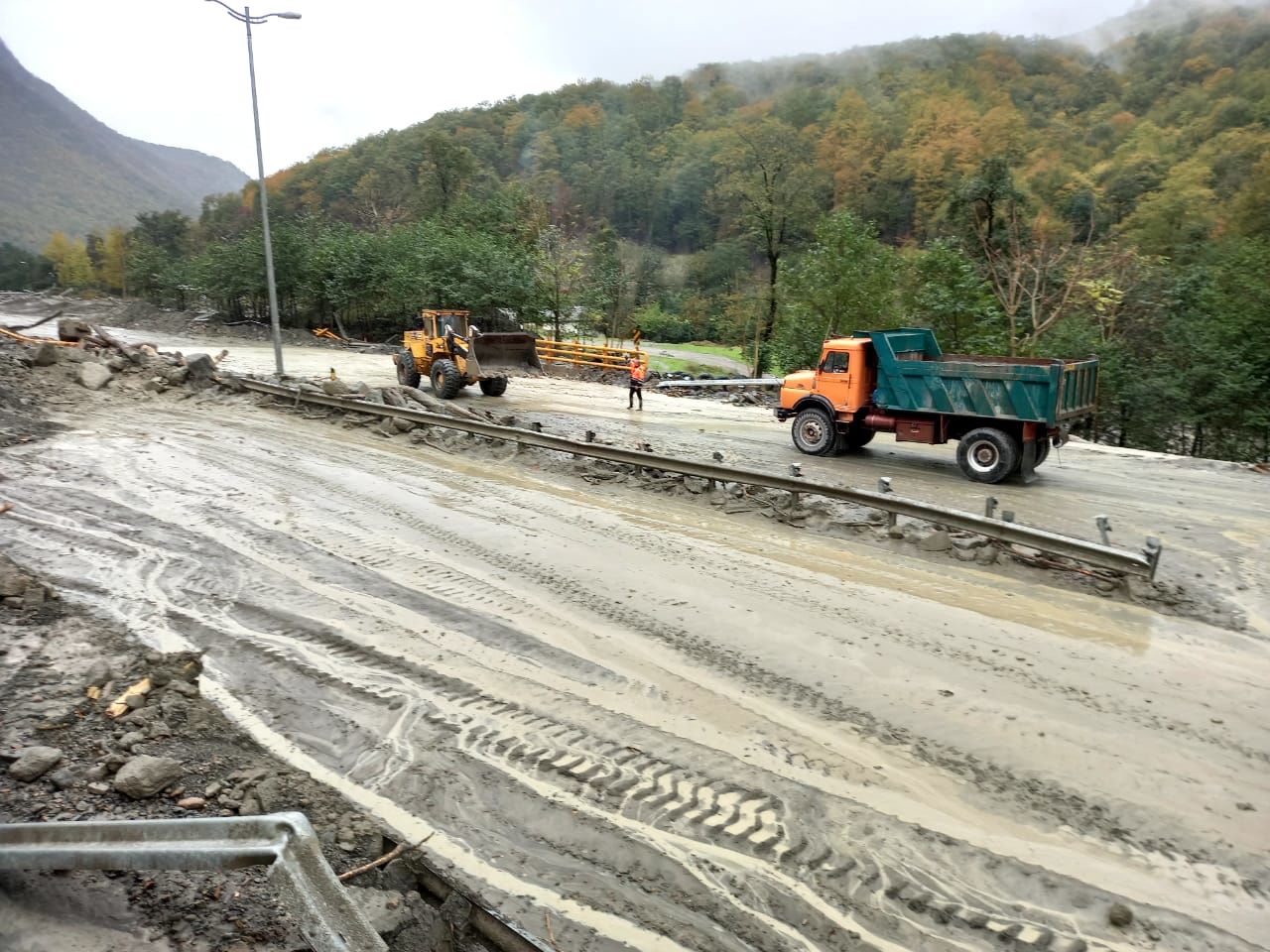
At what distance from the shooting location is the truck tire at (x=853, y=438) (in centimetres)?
1434

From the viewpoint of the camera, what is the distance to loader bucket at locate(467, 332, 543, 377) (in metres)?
22.0

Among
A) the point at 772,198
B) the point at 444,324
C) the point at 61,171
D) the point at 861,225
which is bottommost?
the point at 444,324

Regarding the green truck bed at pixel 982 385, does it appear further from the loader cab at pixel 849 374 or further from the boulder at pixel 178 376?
the boulder at pixel 178 376

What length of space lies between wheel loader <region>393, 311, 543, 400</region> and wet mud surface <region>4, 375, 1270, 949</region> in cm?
1000

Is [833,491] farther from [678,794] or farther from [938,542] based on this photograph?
[678,794]

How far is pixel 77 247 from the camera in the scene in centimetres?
8050

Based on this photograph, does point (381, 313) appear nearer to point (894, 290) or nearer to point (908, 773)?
point (894, 290)

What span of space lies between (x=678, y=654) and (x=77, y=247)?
98.7m

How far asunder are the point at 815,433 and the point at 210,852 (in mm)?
12804

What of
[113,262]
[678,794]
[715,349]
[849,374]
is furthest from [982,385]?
[113,262]

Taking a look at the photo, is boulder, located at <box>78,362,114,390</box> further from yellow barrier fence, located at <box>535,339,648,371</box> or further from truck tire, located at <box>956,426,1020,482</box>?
truck tire, located at <box>956,426,1020,482</box>

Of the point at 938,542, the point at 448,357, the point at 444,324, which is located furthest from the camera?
the point at 444,324

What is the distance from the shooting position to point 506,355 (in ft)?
76.9

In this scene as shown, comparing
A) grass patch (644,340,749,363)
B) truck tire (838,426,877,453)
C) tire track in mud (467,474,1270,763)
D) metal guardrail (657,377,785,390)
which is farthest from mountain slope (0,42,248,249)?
grass patch (644,340,749,363)
